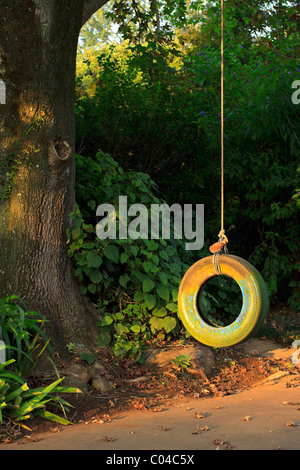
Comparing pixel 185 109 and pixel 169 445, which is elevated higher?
pixel 185 109

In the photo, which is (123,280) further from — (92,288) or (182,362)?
(182,362)

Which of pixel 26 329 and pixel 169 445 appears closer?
pixel 169 445

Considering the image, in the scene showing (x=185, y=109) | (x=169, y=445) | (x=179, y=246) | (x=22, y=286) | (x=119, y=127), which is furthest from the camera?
(x=185, y=109)

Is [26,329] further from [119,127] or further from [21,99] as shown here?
[119,127]

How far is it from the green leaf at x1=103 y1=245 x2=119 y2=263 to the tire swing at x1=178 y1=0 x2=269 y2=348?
1729 mm

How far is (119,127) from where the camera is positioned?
865cm

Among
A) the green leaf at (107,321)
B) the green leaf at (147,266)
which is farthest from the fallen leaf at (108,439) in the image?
the green leaf at (147,266)

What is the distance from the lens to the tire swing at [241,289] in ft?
14.5

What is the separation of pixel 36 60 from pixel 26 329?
262cm

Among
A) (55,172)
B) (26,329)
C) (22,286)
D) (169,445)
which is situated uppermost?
(55,172)

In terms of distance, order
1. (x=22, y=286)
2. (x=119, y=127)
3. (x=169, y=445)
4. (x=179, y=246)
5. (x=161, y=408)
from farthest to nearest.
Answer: (x=119, y=127), (x=179, y=246), (x=22, y=286), (x=161, y=408), (x=169, y=445)

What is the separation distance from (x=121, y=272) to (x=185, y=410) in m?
2.00

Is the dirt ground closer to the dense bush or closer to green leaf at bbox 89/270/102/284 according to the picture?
green leaf at bbox 89/270/102/284

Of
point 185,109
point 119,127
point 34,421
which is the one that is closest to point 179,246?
point 119,127
